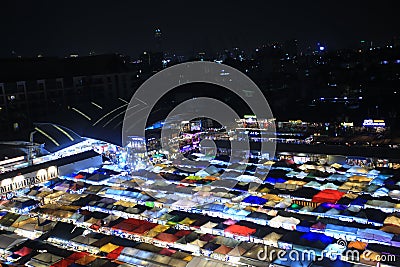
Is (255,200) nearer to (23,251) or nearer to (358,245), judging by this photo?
(358,245)

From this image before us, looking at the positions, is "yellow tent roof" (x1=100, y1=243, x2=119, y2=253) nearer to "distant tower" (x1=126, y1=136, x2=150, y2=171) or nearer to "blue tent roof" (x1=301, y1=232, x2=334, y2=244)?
"blue tent roof" (x1=301, y1=232, x2=334, y2=244)

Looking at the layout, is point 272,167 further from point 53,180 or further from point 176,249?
point 53,180

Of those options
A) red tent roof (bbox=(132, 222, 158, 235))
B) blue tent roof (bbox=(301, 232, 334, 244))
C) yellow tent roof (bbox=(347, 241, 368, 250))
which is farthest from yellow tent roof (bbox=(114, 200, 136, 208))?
yellow tent roof (bbox=(347, 241, 368, 250))

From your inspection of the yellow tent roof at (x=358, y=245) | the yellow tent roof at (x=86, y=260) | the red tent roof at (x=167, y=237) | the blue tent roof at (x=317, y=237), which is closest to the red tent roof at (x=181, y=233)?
the red tent roof at (x=167, y=237)

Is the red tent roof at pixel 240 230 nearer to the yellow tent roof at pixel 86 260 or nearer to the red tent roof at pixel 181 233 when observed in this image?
the red tent roof at pixel 181 233

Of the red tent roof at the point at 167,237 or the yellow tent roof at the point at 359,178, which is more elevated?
the yellow tent roof at the point at 359,178
